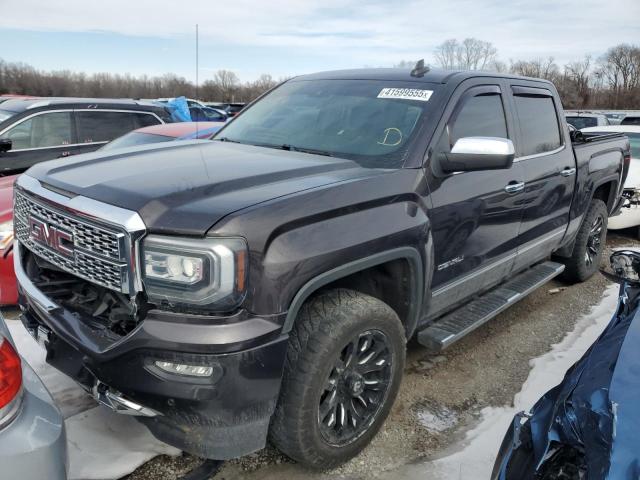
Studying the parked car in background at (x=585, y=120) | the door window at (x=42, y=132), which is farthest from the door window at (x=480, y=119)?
the parked car in background at (x=585, y=120)

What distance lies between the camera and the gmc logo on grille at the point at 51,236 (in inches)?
92.4

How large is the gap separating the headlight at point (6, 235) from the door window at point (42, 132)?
3053 millimetres

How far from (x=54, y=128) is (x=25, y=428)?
6.27m

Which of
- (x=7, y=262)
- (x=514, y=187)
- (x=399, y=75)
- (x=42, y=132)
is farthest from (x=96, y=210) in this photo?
(x=42, y=132)

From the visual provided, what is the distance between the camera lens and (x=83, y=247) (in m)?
2.26

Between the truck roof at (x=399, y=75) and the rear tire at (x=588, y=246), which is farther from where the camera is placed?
the rear tire at (x=588, y=246)

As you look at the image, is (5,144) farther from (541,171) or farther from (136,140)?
(541,171)

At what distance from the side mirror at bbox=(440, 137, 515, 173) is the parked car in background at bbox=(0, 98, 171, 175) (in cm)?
561

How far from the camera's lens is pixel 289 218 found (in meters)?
2.20

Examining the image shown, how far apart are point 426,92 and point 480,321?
58.2 inches

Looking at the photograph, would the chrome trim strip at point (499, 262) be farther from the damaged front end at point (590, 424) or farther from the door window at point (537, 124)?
the damaged front end at point (590, 424)

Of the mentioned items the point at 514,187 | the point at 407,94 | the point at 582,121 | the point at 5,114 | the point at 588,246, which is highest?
the point at 407,94

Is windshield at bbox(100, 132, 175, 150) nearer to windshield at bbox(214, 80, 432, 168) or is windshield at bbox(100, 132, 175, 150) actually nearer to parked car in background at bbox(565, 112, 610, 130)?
windshield at bbox(214, 80, 432, 168)

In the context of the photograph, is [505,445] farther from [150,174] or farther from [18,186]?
[18,186]
